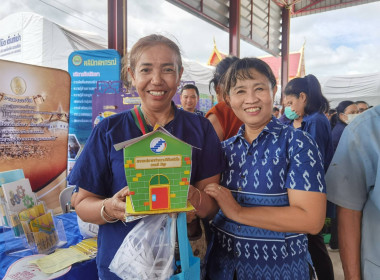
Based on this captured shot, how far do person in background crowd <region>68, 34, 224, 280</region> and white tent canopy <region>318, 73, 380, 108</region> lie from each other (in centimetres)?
1202

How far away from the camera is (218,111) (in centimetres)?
174

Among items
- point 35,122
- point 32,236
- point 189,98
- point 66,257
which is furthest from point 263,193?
point 189,98

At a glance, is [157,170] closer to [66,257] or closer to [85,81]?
[66,257]

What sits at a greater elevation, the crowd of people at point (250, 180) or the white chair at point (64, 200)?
the crowd of people at point (250, 180)

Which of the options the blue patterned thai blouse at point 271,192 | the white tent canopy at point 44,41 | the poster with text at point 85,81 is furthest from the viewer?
the white tent canopy at point 44,41

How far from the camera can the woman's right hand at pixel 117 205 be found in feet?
2.73

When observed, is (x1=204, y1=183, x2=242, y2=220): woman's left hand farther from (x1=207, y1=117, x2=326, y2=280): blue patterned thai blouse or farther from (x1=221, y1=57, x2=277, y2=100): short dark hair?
(x1=221, y1=57, x2=277, y2=100): short dark hair

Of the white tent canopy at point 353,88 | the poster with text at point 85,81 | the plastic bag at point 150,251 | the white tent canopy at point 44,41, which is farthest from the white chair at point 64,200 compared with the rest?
the white tent canopy at point 353,88

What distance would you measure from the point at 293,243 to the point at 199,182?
0.42 metres

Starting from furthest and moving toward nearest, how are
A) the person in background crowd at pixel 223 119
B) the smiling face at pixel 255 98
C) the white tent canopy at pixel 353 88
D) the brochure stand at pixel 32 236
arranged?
the white tent canopy at pixel 353 88
the person in background crowd at pixel 223 119
the brochure stand at pixel 32 236
the smiling face at pixel 255 98

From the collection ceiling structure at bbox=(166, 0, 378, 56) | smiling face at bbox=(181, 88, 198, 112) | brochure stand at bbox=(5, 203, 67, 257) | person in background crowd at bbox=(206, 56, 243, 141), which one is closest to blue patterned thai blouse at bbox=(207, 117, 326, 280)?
person in background crowd at bbox=(206, 56, 243, 141)

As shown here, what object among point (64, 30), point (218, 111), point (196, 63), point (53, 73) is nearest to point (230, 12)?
point (196, 63)

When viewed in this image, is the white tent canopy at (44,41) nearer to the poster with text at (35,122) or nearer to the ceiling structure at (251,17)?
the ceiling structure at (251,17)

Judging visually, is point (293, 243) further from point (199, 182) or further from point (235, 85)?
point (235, 85)
